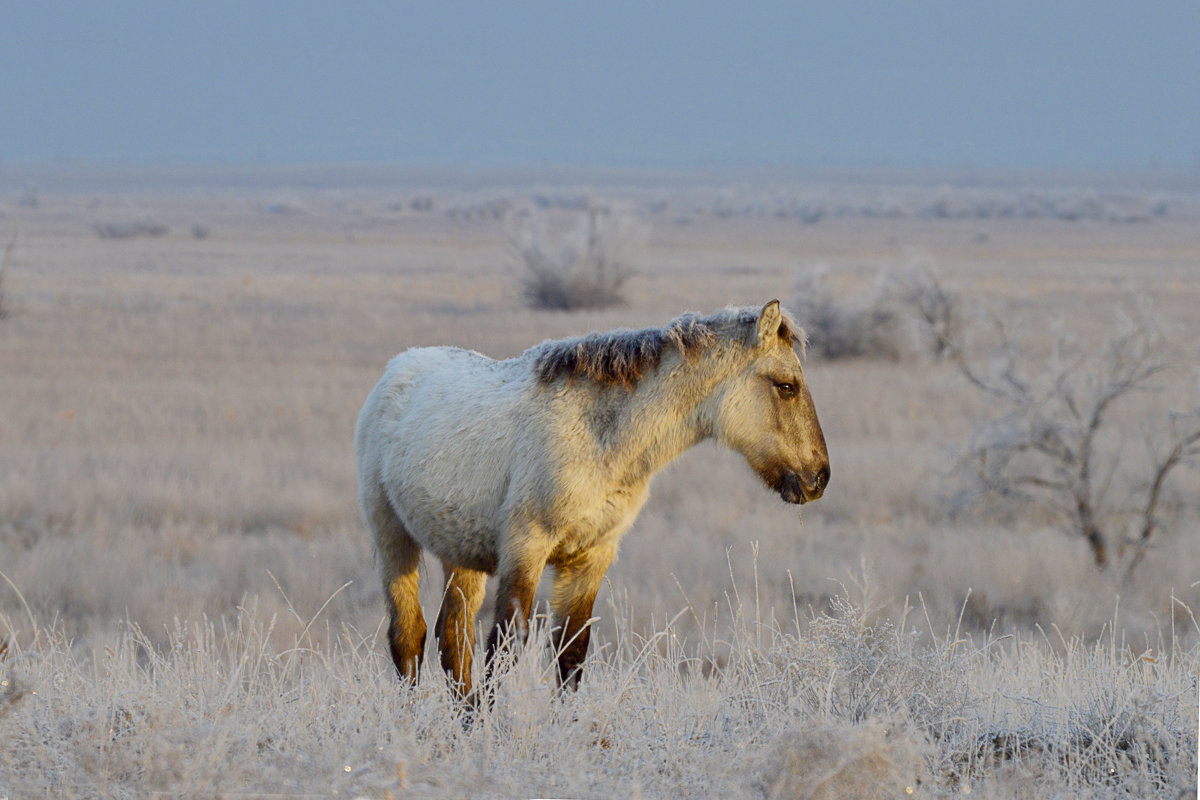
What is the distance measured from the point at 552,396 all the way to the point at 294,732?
145 centimetres

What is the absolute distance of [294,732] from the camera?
4.12m

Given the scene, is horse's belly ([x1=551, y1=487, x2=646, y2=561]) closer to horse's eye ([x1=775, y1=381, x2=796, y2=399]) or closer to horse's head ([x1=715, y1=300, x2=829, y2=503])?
horse's head ([x1=715, y1=300, x2=829, y2=503])

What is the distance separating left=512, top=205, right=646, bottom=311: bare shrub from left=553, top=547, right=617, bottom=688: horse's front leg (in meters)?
19.9

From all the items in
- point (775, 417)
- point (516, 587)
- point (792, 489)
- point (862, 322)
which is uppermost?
point (775, 417)

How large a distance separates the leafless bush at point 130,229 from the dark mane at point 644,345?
124 feet

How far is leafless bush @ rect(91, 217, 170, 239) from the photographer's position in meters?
39.0

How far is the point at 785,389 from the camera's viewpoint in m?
4.13

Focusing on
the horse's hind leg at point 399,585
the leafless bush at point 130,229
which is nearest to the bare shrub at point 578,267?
the horse's hind leg at point 399,585

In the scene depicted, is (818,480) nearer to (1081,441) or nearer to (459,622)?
(459,622)

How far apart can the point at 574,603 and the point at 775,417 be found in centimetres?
102

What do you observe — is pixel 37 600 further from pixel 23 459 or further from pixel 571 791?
pixel 571 791

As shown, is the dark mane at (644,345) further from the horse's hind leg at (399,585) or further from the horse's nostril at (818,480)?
the horse's hind leg at (399,585)

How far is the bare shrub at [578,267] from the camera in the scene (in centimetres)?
2419

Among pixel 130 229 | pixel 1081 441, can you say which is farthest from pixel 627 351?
pixel 130 229
